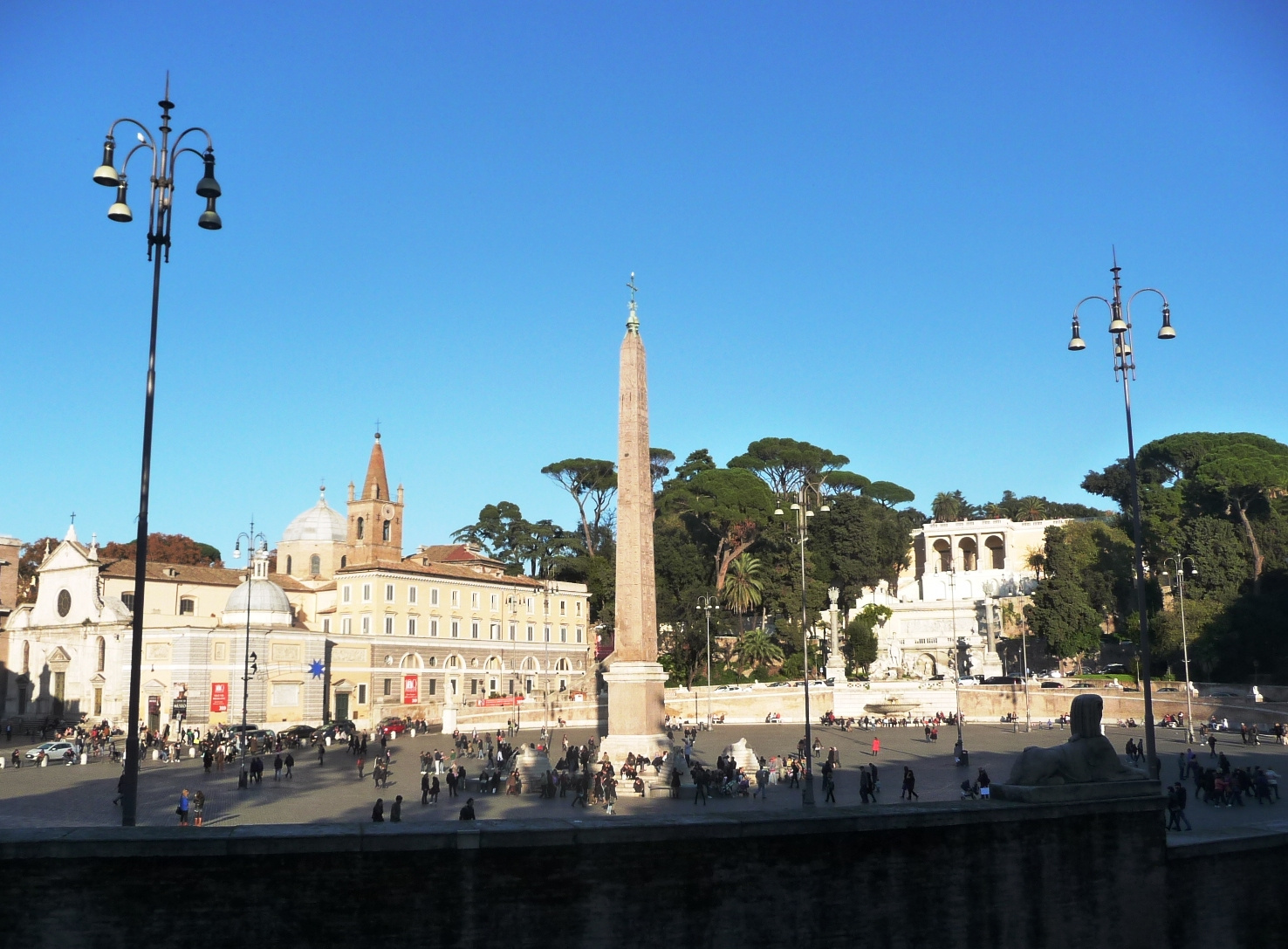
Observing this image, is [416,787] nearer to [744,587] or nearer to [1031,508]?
[744,587]

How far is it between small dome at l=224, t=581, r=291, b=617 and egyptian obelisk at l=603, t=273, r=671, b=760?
28397 millimetres

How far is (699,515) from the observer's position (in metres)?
74.1

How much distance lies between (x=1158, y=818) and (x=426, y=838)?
621 centimetres

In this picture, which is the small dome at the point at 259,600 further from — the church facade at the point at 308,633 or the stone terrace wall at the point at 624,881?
the stone terrace wall at the point at 624,881

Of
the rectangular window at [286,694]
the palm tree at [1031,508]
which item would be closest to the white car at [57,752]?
the rectangular window at [286,694]

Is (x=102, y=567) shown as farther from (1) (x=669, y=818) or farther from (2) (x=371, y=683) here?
(1) (x=669, y=818)

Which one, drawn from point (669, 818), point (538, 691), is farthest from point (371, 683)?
point (669, 818)

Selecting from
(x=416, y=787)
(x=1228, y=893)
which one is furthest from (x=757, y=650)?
(x=1228, y=893)

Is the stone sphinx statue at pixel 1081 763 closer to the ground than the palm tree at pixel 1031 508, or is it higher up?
closer to the ground

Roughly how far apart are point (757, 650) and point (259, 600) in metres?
26.5

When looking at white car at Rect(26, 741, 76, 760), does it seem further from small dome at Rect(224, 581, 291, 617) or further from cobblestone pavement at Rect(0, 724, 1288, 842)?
small dome at Rect(224, 581, 291, 617)

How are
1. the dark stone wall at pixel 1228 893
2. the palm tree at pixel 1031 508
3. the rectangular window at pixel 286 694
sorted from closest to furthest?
the dark stone wall at pixel 1228 893
the rectangular window at pixel 286 694
the palm tree at pixel 1031 508

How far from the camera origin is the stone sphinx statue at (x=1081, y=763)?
9719 mm

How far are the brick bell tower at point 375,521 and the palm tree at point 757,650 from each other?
20.1 meters
